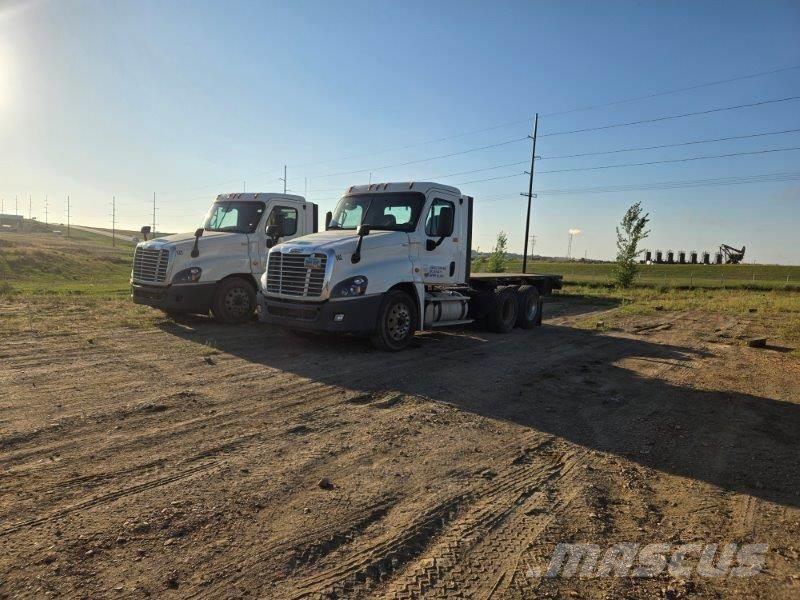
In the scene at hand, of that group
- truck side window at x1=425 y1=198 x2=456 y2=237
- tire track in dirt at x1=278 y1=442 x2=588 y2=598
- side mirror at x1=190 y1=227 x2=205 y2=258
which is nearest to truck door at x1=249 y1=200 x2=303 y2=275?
side mirror at x1=190 y1=227 x2=205 y2=258

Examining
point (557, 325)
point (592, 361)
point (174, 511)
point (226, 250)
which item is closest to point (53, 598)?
point (174, 511)

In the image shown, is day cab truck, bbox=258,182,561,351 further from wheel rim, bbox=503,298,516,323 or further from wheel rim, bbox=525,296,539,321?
wheel rim, bbox=525,296,539,321

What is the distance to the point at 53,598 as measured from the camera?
255 cm

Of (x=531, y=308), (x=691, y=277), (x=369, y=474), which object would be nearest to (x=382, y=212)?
(x=531, y=308)

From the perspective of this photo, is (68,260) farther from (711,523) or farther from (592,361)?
(711,523)

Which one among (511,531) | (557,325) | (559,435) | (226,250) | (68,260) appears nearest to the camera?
(511,531)

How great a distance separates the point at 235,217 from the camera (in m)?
12.5

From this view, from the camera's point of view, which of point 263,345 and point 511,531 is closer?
point 511,531

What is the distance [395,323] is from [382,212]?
229 cm

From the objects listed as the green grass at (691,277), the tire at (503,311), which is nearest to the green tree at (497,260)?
the green grass at (691,277)

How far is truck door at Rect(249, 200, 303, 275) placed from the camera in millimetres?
12016

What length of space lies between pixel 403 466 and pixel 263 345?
5.70 meters

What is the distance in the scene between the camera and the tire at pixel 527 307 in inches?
530

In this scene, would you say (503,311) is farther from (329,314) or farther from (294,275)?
(294,275)
